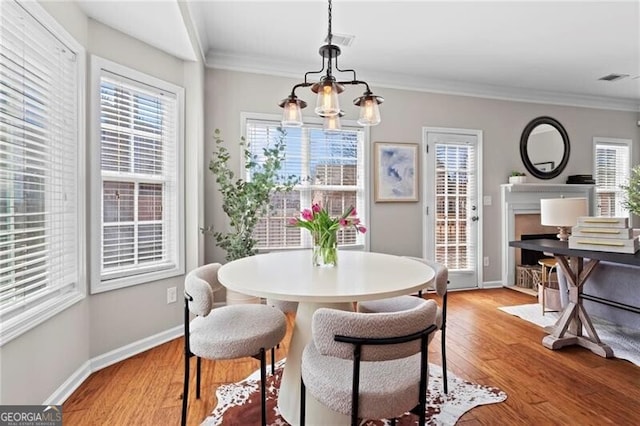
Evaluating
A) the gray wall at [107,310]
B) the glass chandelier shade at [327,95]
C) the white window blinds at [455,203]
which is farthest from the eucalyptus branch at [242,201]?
the white window blinds at [455,203]

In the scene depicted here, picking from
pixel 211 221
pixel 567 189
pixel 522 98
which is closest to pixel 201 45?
pixel 211 221

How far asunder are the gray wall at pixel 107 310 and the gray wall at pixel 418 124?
1.46 feet

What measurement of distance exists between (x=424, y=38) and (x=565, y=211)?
1.98m

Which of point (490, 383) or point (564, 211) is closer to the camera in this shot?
point (490, 383)

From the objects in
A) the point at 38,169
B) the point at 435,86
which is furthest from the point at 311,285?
the point at 435,86

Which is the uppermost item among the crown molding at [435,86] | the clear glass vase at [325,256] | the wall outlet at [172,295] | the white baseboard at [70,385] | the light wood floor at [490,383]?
the crown molding at [435,86]

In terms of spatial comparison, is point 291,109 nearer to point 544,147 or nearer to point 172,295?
point 172,295

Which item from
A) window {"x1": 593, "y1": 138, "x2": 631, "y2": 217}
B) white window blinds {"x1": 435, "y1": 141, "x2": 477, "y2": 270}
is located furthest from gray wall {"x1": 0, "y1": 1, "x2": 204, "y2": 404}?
window {"x1": 593, "y1": 138, "x2": 631, "y2": 217}

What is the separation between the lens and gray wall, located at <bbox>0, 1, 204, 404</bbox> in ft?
5.42

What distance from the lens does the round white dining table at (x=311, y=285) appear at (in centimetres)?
130

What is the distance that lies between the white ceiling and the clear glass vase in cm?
177

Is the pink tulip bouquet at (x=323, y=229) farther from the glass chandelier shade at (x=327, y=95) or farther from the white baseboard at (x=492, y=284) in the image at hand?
the white baseboard at (x=492, y=284)

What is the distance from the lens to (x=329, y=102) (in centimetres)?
178

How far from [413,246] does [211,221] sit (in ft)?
7.92
